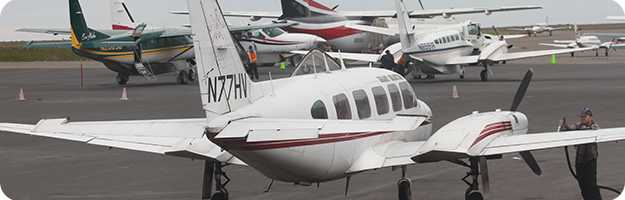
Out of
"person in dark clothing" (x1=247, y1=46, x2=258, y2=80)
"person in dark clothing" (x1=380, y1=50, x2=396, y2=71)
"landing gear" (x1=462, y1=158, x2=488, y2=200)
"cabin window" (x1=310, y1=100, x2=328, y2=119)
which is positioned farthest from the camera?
"person in dark clothing" (x1=247, y1=46, x2=258, y2=80)

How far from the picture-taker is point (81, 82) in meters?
49.7

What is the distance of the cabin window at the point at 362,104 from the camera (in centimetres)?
1443

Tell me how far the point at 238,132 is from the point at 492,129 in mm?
3560

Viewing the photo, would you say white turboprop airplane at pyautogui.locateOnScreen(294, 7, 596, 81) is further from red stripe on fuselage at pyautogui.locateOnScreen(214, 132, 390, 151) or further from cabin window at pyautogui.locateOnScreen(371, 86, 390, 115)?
red stripe on fuselage at pyautogui.locateOnScreen(214, 132, 390, 151)

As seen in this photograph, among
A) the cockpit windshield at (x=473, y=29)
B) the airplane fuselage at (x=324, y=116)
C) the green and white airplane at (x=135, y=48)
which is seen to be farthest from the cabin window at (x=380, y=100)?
the cockpit windshield at (x=473, y=29)

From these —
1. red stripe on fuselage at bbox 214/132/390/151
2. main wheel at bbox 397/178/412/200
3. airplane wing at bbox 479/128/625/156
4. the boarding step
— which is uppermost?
red stripe on fuselage at bbox 214/132/390/151

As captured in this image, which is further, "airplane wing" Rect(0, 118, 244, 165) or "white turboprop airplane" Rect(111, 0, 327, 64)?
"white turboprop airplane" Rect(111, 0, 327, 64)

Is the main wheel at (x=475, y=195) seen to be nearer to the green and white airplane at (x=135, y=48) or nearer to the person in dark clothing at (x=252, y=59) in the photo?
the green and white airplane at (x=135, y=48)

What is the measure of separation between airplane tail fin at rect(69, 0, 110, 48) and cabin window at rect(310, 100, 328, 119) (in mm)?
33520

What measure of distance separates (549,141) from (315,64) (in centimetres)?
346

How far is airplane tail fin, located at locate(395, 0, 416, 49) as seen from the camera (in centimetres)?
4369

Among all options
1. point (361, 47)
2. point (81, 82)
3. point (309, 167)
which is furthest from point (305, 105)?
point (361, 47)

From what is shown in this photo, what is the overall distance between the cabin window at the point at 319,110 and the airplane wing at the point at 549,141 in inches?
74.5

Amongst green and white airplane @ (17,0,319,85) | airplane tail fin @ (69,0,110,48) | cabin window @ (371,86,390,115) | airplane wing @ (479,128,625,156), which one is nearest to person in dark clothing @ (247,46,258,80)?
green and white airplane @ (17,0,319,85)
